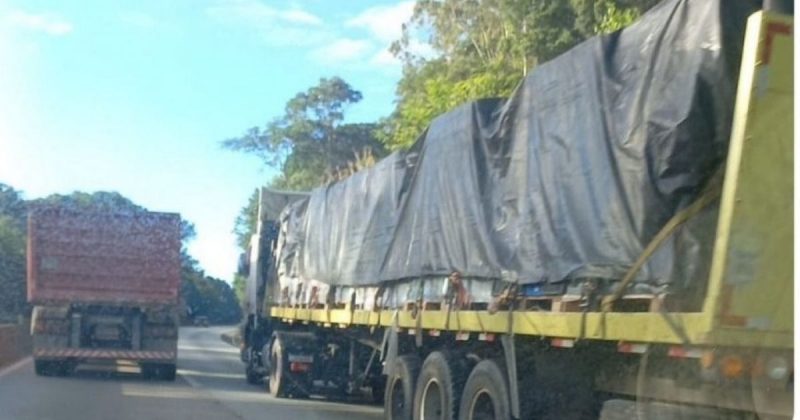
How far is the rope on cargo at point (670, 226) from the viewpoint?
22.8 ft

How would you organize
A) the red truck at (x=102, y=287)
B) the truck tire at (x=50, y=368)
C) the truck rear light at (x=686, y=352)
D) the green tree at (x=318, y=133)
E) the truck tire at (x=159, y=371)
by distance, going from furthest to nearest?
1. the green tree at (x=318, y=133)
2. the truck tire at (x=159, y=371)
3. the truck tire at (x=50, y=368)
4. the red truck at (x=102, y=287)
5. the truck rear light at (x=686, y=352)

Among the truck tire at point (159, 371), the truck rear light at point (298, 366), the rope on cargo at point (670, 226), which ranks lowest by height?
the truck tire at point (159, 371)

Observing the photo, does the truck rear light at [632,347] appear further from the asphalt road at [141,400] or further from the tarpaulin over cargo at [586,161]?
the asphalt road at [141,400]

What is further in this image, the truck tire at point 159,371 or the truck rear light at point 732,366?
the truck tire at point 159,371

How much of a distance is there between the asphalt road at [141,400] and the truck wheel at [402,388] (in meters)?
3.76

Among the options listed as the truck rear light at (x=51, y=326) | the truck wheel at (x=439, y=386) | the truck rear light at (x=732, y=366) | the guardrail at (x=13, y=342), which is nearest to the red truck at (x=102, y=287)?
the truck rear light at (x=51, y=326)

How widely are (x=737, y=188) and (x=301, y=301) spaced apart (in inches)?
510

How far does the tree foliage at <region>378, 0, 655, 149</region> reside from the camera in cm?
2922

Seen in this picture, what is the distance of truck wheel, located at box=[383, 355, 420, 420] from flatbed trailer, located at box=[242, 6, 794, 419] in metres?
0.03

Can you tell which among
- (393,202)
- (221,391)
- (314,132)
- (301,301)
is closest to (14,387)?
(221,391)

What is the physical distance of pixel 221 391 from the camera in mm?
21625

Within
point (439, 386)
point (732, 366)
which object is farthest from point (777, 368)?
point (439, 386)

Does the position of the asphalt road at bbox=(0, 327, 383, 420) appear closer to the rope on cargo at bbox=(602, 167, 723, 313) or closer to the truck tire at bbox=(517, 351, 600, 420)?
the truck tire at bbox=(517, 351, 600, 420)

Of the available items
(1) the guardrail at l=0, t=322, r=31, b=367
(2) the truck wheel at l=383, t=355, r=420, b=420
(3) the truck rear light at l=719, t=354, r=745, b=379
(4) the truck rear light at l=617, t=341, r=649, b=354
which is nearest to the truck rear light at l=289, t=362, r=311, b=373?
(2) the truck wheel at l=383, t=355, r=420, b=420
